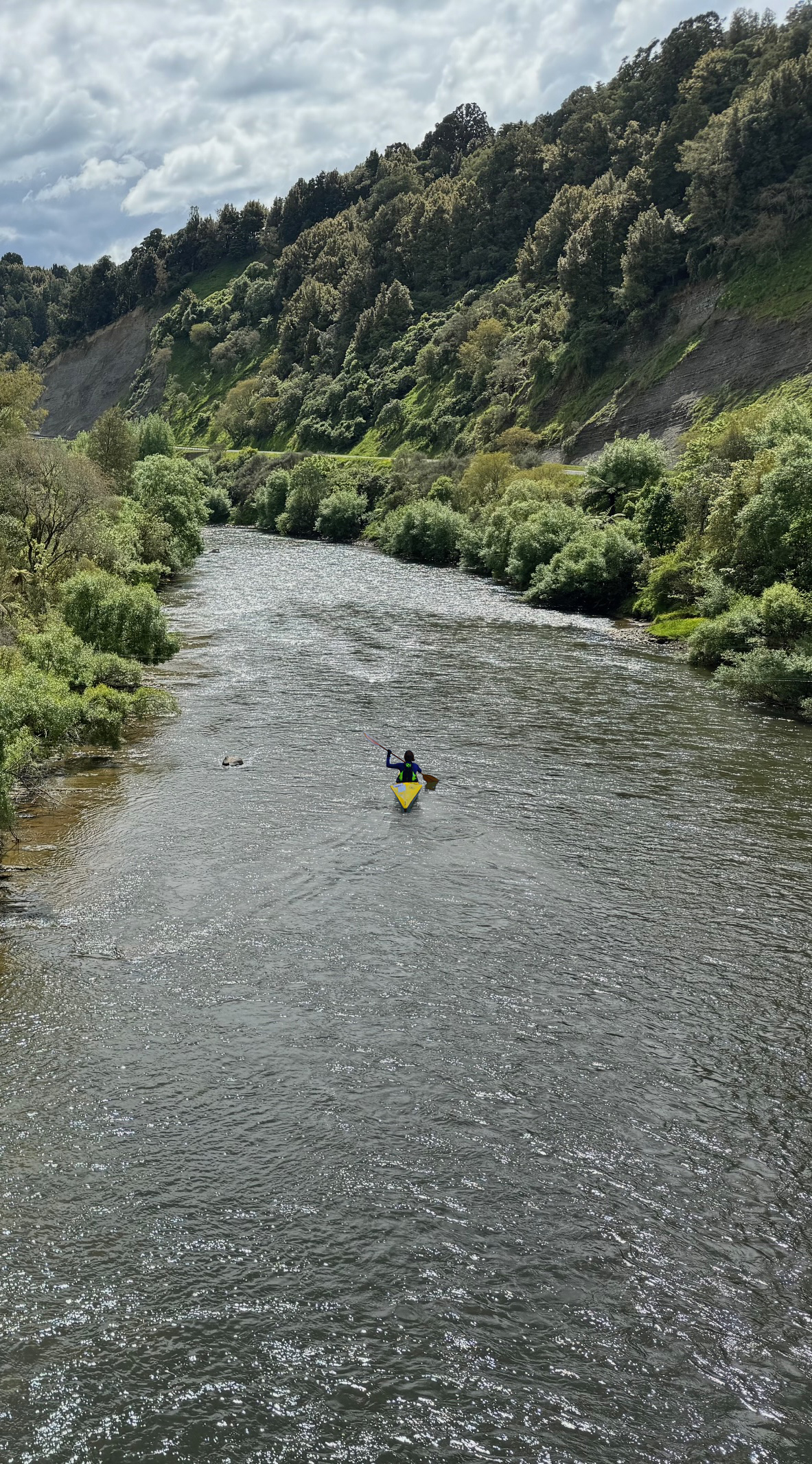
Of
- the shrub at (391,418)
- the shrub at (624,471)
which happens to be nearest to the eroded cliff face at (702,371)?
the shrub at (624,471)

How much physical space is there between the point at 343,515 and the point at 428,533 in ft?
78.9

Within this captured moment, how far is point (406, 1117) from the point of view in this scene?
640 inches

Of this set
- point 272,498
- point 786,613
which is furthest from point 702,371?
point 786,613

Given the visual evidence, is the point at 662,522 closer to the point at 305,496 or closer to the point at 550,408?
the point at 550,408

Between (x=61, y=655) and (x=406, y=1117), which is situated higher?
(x=61, y=655)

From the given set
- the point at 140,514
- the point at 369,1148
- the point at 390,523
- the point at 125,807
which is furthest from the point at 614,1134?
the point at 390,523

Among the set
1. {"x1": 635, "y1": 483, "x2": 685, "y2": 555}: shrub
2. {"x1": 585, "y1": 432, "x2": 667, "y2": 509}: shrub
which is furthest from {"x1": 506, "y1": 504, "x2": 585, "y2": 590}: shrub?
{"x1": 635, "y1": 483, "x2": 685, "y2": 555}: shrub

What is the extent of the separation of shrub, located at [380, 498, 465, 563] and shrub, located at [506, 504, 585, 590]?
52.8 ft

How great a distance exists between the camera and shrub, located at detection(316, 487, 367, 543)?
115750 millimetres

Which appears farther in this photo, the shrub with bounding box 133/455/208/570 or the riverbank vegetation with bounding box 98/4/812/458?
the riverbank vegetation with bounding box 98/4/812/458

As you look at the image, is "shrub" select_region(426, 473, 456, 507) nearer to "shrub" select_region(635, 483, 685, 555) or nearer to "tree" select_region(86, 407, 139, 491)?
"tree" select_region(86, 407, 139, 491)

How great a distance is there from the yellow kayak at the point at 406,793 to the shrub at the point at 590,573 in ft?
126

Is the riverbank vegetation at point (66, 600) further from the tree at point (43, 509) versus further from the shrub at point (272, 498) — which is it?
the shrub at point (272, 498)

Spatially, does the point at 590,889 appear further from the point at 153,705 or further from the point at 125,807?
the point at 153,705
